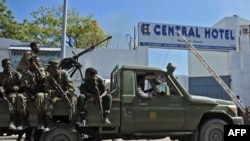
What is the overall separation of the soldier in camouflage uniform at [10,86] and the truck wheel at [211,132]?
4.07m

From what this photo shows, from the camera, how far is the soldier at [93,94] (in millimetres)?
8188

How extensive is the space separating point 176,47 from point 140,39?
1929 mm

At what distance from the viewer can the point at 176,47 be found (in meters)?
19.8

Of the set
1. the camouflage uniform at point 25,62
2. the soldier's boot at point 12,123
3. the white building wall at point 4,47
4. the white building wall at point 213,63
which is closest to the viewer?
the soldier's boot at point 12,123

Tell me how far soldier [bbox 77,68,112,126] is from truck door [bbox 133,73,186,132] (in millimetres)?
673

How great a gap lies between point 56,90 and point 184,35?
12899 mm

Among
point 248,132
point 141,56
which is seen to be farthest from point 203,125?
point 141,56

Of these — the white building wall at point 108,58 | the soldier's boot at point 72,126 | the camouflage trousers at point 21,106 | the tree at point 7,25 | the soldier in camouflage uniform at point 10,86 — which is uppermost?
the tree at point 7,25

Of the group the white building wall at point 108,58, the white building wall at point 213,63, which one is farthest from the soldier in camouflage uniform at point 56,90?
the white building wall at point 213,63

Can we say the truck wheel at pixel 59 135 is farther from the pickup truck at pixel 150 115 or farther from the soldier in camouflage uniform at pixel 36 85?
the soldier in camouflage uniform at pixel 36 85

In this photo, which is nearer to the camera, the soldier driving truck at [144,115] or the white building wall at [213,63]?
the soldier driving truck at [144,115]

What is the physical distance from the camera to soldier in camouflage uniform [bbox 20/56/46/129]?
314 inches

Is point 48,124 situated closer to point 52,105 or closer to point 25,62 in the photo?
point 52,105

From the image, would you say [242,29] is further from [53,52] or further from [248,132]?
[248,132]
